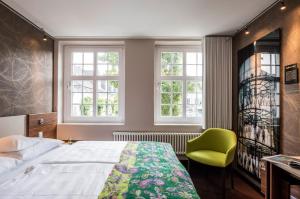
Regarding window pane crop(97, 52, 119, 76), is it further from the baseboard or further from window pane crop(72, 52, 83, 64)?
the baseboard

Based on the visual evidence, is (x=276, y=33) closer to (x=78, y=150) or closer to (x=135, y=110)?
(x=135, y=110)

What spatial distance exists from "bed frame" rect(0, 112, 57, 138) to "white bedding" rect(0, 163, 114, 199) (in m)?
1.02

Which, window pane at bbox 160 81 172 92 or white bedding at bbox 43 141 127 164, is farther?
window pane at bbox 160 81 172 92

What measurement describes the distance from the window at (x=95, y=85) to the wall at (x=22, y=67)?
16.4 inches

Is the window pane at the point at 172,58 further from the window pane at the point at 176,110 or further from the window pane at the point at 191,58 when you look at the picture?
the window pane at the point at 176,110

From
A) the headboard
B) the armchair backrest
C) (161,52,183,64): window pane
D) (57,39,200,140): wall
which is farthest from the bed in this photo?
(161,52,183,64): window pane

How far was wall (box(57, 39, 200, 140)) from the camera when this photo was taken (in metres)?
3.55

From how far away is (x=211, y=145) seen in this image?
306cm

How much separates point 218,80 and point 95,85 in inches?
90.9

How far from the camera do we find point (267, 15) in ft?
8.27

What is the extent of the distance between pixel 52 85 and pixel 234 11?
10.6 ft

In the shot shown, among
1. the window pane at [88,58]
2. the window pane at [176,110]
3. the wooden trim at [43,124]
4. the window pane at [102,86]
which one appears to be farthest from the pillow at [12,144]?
the window pane at [176,110]

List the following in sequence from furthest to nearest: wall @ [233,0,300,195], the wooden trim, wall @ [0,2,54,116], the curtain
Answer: the curtain, the wooden trim, wall @ [0,2,54,116], wall @ [233,0,300,195]

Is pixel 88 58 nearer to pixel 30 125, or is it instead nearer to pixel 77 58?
pixel 77 58
